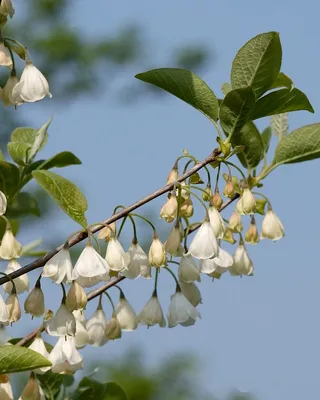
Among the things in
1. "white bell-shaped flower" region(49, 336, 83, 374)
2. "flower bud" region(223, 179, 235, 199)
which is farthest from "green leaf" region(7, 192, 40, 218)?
"flower bud" region(223, 179, 235, 199)

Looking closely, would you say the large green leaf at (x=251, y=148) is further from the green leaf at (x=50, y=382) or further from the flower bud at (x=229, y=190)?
the green leaf at (x=50, y=382)

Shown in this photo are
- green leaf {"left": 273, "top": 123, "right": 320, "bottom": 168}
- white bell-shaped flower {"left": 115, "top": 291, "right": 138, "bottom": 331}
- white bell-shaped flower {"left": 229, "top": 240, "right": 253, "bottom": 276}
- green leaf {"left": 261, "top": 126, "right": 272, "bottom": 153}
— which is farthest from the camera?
green leaf {"left": 261, "top": 126, "right": 272, "bottom": 153}

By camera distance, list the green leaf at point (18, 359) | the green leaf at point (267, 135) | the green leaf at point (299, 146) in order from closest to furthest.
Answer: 1. the green leaf at point (18, 359)
2. the green leaf at point (299, 146)
3. the green leaf at point (267, 135)

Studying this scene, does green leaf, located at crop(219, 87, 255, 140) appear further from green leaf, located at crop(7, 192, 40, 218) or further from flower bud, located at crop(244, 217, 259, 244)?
green leaf, located at crop(7, 192, 40, 218)

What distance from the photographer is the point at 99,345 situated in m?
2.46

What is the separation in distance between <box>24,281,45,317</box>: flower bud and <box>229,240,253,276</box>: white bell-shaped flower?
0.71 metres

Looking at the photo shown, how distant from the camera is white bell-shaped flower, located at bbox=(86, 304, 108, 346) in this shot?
8.11 feet

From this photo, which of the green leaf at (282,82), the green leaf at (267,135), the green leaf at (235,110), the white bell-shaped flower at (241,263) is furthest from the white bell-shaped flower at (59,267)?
the green leaf at (267,135)

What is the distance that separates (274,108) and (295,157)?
0.98ft

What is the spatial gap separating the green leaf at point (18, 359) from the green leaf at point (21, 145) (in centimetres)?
76

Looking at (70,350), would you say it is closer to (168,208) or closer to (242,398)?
(168,208)

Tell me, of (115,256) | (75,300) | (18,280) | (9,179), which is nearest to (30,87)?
(9,179)

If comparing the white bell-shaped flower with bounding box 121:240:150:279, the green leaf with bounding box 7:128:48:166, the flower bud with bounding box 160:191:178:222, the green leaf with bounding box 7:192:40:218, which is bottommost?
the white bell-shaped flower with bounding box 121:240:150:279

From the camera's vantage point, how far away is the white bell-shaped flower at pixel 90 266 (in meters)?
2.01
